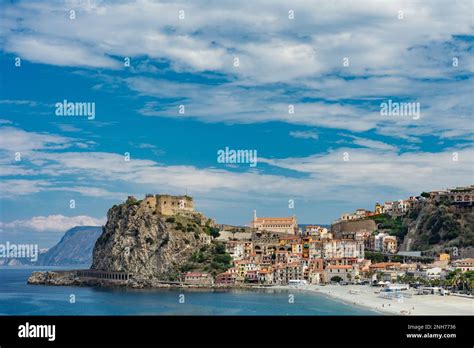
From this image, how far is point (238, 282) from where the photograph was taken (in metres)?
46.5

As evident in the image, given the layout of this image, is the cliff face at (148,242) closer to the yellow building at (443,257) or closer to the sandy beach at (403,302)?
the sandy beach at (403,302)

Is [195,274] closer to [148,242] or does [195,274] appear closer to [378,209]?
[148,242]

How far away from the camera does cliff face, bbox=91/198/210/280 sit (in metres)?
48.9

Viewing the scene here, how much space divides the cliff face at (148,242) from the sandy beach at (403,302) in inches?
448

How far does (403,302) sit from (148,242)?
902 inches

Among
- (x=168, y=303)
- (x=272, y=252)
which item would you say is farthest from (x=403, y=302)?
(x=272, y=252)

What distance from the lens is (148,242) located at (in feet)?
164

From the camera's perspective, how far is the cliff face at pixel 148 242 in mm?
48938
